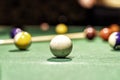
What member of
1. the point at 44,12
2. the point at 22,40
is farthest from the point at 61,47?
the point at 44,12

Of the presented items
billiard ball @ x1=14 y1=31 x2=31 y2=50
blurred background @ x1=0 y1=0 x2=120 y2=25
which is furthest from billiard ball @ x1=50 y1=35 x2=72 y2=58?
blurred background @ x1=0 y1=0 x2=120 y2=25

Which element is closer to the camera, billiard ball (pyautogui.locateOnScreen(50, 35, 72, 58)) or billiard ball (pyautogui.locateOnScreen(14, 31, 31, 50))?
billiard ball (pyautogui.locateOnScreen(50, 35, 72, 58))

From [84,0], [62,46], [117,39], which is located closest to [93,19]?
[84,0]

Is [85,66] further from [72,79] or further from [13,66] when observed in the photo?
[13,66]

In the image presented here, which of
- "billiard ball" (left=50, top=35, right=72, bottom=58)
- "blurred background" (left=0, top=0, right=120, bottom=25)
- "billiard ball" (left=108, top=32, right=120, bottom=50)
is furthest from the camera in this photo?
"blurred background" (left=0, top=0, right=120, bottom=25)

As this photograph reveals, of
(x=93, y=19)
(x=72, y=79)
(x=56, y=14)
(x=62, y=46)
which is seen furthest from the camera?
(x=56, y=14)

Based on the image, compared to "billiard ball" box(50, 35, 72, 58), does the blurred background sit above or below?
above

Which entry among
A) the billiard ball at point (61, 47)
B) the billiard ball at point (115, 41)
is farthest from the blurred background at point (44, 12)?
the billiard ball at point (61, 47)

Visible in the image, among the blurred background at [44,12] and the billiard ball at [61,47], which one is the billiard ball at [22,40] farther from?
the blurred background at [44,12]

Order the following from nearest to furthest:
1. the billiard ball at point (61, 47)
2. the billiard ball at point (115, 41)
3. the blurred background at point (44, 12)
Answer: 1. the billiard ball at point (61, 47)
2. the billiard ball at point (115, 41)
3. the blurred background at point (44, 12)

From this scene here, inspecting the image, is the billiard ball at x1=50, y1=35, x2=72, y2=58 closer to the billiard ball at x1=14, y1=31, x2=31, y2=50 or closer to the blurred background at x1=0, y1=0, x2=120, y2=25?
the billiard ball at x1=14, y1=31, x2=31, y2=50

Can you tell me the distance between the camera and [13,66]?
5.08 feet

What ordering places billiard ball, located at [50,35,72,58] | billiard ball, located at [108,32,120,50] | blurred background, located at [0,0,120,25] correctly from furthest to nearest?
blurred background, located at [0,0,120,25]
billiard ball, located at [108,32,120,50]
billiard ball, located at [50,35,72,58]

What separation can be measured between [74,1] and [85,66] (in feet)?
15.0
